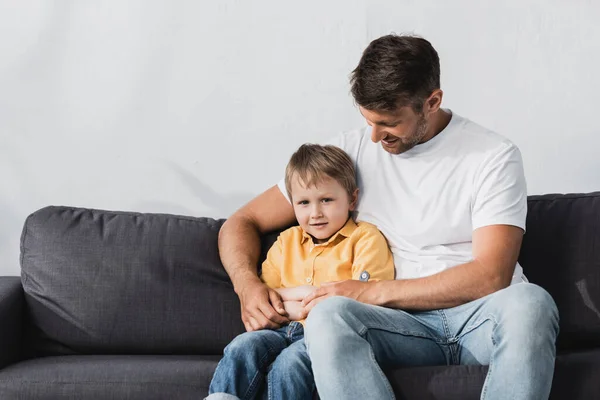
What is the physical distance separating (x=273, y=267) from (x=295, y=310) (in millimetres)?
222

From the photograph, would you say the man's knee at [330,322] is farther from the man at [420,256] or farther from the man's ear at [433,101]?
the man's ear at [433,101]

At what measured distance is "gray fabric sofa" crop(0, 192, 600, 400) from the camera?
2.58 m

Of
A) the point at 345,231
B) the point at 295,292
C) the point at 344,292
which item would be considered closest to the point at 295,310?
the point at 295,292

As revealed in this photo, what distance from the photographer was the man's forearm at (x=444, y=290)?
2307 millimetres

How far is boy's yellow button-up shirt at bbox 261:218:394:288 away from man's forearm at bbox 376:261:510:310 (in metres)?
0.12

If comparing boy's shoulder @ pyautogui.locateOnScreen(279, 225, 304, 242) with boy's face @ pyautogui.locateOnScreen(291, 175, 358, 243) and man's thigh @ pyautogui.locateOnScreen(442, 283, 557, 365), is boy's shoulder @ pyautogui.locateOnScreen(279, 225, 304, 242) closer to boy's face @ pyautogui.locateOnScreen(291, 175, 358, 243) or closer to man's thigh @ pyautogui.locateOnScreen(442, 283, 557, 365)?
boy's face @ pyautogui.locateOnScreen(291, 175, 358, 243)

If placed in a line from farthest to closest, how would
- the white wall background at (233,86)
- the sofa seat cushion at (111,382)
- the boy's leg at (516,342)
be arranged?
the white wall background at (233,86) → the sofa seat cushion at (111,382) → the boy's leg at (516,342)

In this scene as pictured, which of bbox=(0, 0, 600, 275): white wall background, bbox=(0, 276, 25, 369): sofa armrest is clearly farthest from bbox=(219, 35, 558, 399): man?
bbox=(0, 276, 25, 369): sofa armrest

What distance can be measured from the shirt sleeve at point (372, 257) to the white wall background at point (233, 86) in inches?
27.3

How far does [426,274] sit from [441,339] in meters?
0.20

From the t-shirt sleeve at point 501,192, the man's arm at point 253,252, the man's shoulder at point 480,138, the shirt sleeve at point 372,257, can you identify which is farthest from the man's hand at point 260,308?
the man's shoulder at point 480,138

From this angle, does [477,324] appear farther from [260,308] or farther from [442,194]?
[260,308]

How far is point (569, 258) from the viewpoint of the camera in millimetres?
2617

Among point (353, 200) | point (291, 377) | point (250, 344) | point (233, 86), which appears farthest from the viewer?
point (233, 86)
